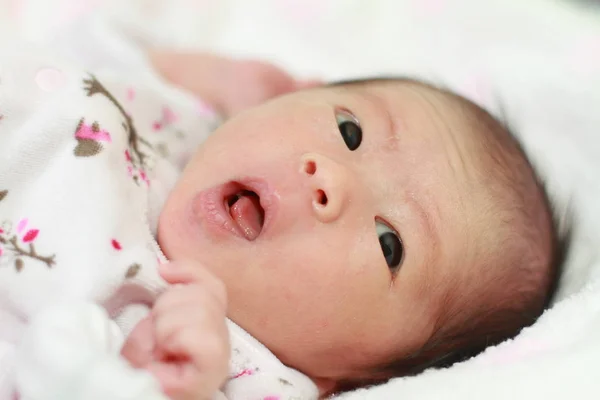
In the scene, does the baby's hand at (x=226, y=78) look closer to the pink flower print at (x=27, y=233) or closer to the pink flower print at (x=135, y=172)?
the pink flower print at (x=135, y=172)

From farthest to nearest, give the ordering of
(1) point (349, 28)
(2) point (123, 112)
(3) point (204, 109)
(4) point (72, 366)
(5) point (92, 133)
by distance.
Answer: (1) point (349, 28), (3) point (204, 109), (2) point (123, 112), (5) point (92, 133), (4) point (72, 366)

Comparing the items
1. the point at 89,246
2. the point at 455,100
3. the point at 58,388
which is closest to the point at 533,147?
the point at 455,100

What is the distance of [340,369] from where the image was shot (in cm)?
110

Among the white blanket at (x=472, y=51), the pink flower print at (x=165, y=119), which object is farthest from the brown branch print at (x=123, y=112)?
the white blanket at (x=472, y=51)

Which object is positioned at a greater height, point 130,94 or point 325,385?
point 130,94

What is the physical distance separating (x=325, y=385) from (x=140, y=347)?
0.43m

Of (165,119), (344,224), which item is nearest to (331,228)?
(344,224)

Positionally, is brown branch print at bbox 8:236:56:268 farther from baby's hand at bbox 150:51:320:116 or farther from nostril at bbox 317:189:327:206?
baby's hand at bbox 150:51:320:116

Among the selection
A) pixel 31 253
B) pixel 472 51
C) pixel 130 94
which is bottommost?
pixel 31 253

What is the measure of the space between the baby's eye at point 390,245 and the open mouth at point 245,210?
179 millimetres

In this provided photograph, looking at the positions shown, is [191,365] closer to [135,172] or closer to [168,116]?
[135,172]

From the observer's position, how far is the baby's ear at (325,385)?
1131 mm

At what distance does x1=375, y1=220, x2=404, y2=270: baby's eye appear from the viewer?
104cm

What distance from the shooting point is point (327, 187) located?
976 millimetres
